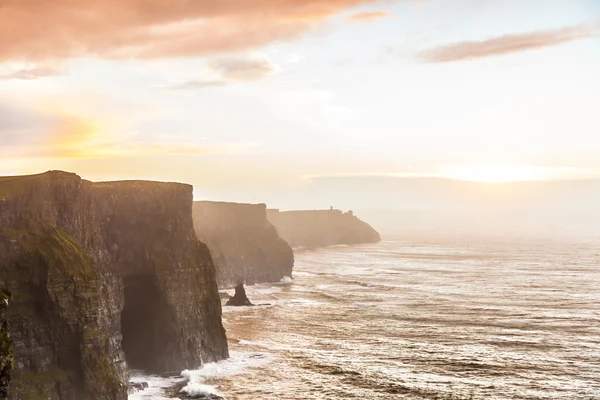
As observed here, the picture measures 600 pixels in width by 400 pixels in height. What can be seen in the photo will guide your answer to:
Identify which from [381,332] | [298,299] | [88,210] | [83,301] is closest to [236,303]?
[298,299]

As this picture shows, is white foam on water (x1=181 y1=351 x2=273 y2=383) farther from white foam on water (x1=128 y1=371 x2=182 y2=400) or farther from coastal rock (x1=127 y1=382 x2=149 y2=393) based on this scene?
coastal rock (x1=127 y1=382 x2=149 y2=393)

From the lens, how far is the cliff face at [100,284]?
173 ft

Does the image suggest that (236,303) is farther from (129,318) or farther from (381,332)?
(129,318)

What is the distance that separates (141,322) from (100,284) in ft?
50.9


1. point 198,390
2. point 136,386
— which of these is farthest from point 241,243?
point 198,390

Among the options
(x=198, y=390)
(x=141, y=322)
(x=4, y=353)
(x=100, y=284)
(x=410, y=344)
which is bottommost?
(x=198, y=390)

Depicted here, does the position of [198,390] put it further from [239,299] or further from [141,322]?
[239,299]

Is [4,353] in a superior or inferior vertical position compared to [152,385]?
superior

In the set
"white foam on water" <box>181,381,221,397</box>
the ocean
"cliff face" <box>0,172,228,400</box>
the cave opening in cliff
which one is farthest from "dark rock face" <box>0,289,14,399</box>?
the cave opening in cliff

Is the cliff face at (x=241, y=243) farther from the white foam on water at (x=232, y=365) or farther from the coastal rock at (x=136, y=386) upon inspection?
the coastal rock at (x=136, y=386)

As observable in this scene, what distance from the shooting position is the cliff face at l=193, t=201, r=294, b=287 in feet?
511

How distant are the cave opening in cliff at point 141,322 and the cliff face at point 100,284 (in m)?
0.11

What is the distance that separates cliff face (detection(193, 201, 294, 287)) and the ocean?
916cm

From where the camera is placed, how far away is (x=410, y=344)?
3383 inches
